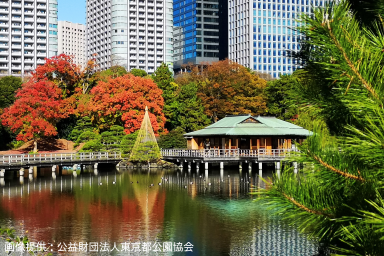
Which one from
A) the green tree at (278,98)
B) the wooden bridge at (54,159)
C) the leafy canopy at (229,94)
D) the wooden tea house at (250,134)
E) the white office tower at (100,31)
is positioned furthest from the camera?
the white office tower at (100,31)

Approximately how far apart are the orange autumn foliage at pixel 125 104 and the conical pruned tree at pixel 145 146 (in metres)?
3.31

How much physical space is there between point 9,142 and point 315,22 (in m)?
60.5

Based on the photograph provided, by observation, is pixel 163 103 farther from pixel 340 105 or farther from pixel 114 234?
pixel 340 105

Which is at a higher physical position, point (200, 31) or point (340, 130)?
point (200, 31)

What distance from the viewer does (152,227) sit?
21.8m

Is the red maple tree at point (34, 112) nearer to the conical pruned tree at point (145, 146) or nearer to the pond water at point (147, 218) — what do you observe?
the conical pruned tree at point (145, 146)

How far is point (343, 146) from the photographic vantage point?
11.6 feet

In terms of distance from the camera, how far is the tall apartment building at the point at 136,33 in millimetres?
124875

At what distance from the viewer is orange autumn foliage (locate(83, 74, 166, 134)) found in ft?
171

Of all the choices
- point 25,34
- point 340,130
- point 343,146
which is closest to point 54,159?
point 340,130

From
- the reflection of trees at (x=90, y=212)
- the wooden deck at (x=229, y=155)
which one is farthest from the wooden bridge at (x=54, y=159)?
the reflection of trees at (x=90, y=212)

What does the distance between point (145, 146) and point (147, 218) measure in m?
24.8

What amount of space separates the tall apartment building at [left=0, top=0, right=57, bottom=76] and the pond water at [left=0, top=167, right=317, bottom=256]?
7506 centimetres

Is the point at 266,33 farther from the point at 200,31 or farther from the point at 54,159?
the point at 54,159
